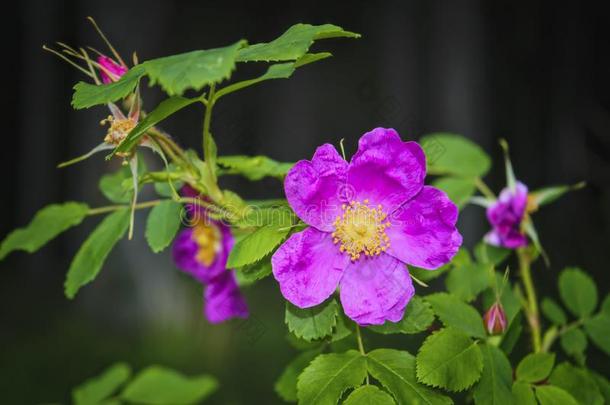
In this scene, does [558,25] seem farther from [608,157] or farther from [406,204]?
[406,204]

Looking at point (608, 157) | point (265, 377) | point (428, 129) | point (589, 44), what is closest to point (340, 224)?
point (265, 377)

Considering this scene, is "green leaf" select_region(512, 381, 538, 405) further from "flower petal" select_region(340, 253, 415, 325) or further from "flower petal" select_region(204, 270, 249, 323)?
"flower petal" select_region(204, 270, 249, 323)

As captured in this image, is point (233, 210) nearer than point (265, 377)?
Yes

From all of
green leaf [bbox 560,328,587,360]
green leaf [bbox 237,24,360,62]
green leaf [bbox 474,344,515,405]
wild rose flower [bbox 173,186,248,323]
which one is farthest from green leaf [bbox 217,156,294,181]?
green leaf [bbox 560,328,587,360]

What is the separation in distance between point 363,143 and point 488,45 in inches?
184

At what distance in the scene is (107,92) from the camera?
1.91ft

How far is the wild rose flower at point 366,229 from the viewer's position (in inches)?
24.0

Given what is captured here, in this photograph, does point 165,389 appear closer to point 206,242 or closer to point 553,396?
point 206,242

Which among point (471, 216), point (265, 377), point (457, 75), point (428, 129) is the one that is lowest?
point (265, 377)

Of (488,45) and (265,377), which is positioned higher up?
(488,45)

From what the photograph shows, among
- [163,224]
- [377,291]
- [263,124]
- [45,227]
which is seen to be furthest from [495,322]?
[263,124]

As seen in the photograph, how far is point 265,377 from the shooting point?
3100 mm

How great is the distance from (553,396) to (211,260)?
1.50ft

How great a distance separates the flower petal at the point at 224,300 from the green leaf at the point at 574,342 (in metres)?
0.38
